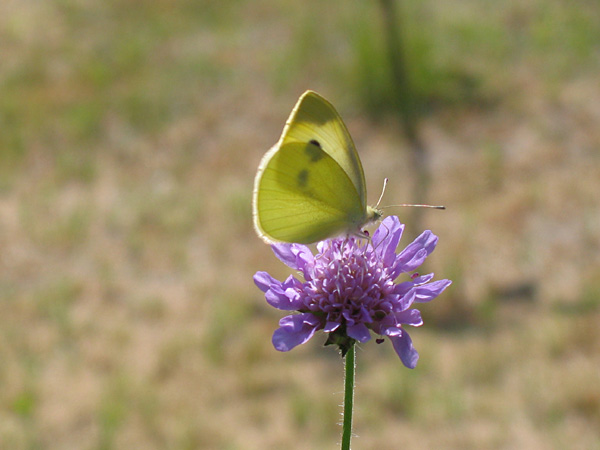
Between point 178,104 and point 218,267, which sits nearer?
point 218,267

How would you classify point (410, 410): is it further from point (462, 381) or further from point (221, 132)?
point (221, 132)

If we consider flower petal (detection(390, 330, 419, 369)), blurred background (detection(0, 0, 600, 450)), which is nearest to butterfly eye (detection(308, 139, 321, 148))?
flower petal (detection(390, 330, 419, 369))

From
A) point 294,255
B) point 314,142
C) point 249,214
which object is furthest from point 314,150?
point 249,214

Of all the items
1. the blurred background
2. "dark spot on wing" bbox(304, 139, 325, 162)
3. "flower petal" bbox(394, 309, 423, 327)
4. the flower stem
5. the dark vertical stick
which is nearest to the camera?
the flower stem

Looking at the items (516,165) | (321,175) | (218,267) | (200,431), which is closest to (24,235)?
(218,267)

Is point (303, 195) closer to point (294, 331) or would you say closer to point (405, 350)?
point (294, 331)

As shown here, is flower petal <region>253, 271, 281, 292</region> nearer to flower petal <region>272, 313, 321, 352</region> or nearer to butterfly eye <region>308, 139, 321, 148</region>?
flower petal <region>272, 313, 321, 352</region>

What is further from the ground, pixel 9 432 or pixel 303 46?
pixel 303 46
